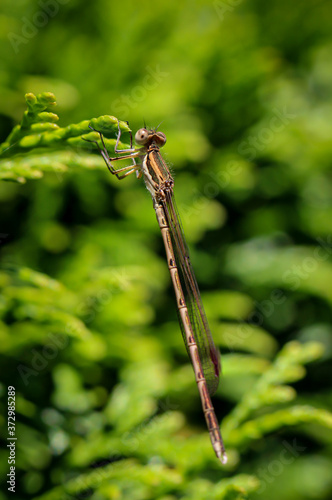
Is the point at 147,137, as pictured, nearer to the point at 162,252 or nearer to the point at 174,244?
the point at 174,244

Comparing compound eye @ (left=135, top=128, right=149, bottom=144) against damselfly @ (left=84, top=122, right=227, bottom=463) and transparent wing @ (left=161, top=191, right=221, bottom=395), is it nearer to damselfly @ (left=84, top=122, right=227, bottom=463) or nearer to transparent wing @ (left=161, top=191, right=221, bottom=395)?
damselfly @ (left=84, top=122, right=227, bottom=463)

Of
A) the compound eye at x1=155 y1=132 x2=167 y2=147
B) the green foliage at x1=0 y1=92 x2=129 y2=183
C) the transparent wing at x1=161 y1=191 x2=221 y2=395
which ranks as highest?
the compound eye at x1=155 y1=132 x2=167 y2=147

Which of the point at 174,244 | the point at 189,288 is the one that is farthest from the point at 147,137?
the point at 189,288

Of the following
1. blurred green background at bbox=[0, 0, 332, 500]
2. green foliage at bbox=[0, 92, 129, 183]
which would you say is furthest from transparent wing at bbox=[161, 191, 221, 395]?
green foliage at bbox=[0, 92, 129, 183]

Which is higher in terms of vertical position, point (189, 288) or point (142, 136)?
point (142, 136)

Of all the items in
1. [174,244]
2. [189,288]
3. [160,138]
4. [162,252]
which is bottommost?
[189,288]

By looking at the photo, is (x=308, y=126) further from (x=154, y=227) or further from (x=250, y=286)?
(x=154, y=227)

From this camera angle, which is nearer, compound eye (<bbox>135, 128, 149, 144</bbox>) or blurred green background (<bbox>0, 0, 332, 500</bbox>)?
blurred green background (<bbox>0, 0, 332, 500</bbox>)

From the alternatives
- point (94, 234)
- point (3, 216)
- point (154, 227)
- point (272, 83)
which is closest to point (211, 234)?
point (154, 227)

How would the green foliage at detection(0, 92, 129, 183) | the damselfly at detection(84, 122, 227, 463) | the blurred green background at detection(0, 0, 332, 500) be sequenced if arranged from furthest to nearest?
the damselfly at detection(84, 122, 227, 463) → the blurred green background at detection(0, 0, 332, 500) → the green foliage at detection(0, 92, 129, 183)
